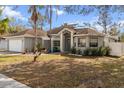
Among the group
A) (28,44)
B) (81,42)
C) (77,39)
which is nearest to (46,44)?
(28,44)

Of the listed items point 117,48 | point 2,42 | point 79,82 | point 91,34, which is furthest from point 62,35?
point 79,82

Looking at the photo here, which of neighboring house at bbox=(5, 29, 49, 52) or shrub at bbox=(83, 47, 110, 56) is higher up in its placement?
neighboring house at bbox=(5, 29, 49, 52)

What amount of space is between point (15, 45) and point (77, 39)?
456 inches

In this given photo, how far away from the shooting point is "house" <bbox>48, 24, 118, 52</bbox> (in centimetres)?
2867

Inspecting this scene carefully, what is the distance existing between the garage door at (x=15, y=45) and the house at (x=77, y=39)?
5.13 metres

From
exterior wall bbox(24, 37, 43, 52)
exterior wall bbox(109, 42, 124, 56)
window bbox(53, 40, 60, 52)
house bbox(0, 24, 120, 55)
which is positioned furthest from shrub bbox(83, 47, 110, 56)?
exterior wall bbox(24, 37, 43, 52)

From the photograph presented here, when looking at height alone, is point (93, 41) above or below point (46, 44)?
above

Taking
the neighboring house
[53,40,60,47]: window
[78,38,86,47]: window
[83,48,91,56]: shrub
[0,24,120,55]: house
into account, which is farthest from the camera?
the neighboring house

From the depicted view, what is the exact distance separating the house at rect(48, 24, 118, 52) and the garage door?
16.8 ft

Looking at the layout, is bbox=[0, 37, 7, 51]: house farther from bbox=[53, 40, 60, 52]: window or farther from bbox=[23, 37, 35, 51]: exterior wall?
bbox=[53, 40, 60, 52]: window

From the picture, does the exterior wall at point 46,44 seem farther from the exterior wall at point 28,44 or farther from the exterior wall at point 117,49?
A: the exterior wall at point 117,49

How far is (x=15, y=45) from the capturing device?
121 ft

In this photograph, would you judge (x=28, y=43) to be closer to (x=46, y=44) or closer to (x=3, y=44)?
(x=46, y=44)
